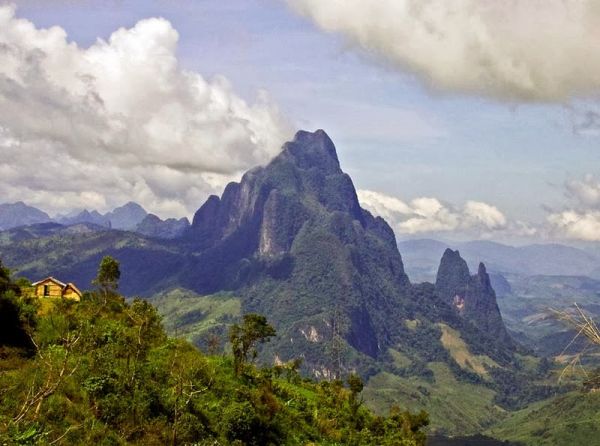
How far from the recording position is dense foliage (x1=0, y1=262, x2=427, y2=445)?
23.6 metres

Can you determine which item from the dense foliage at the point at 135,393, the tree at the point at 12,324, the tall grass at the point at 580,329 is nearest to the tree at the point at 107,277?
the dense foliage at the point at 135,393

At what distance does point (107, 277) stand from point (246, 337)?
14476mm

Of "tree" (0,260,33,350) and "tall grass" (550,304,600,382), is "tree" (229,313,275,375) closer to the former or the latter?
"tree" (0,260,33,350)

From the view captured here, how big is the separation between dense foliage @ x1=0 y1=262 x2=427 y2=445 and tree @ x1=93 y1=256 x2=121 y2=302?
1.92ft

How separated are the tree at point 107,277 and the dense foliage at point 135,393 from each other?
1.92ft

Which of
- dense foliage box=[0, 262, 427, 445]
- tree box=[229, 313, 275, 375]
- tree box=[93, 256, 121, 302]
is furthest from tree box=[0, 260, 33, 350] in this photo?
tree box=[229, 313, 275, 375]

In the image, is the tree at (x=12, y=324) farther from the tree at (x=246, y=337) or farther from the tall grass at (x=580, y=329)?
the tall grass at (x=580, y=329)

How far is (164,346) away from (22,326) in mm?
10517

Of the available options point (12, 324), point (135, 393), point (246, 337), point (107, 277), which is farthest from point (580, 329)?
point (107, 277)

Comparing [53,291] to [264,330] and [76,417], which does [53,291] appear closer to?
[264,330]

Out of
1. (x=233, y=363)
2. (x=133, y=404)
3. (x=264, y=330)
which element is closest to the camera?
(x=133, y=404)

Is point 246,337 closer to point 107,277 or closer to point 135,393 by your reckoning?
point 107,277

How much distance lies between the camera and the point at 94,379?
26.9m

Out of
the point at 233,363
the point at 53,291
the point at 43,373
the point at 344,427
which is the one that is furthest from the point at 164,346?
the point at 53,291
